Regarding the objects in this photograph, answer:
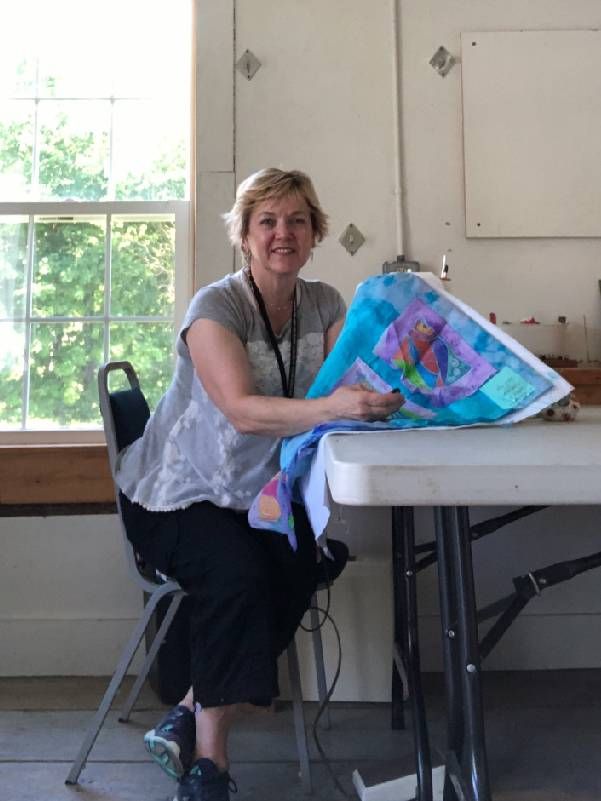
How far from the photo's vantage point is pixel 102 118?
2.80 meters

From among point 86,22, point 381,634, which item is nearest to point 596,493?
point 381,634

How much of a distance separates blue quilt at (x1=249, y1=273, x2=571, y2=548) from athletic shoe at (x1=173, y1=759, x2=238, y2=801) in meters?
0.56

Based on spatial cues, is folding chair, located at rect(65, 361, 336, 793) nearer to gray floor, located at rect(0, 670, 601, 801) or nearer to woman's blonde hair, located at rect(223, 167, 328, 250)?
gray floor, located at rect(0, 670, 601, 801)

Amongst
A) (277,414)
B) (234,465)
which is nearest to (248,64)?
(234,465)

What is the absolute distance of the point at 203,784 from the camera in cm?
146

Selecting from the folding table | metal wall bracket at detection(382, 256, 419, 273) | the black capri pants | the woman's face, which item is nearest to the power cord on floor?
the black capri pants

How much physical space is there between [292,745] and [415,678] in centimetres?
50

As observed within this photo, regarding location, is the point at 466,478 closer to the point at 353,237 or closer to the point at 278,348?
the point at 278,348

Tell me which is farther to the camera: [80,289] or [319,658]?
[80,289]

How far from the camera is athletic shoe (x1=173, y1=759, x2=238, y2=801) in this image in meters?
1.45

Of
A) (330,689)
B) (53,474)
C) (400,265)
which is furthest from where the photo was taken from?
(400,265)

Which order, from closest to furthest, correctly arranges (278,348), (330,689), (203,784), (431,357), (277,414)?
1. (431,357)
2. (277,414)
3. (203,784)
4. (278,348)
5. (330,689)

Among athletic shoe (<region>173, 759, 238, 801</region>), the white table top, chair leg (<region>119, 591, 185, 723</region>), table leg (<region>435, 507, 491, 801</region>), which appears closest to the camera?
the white table top

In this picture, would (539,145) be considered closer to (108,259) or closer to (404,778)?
(108,259)
